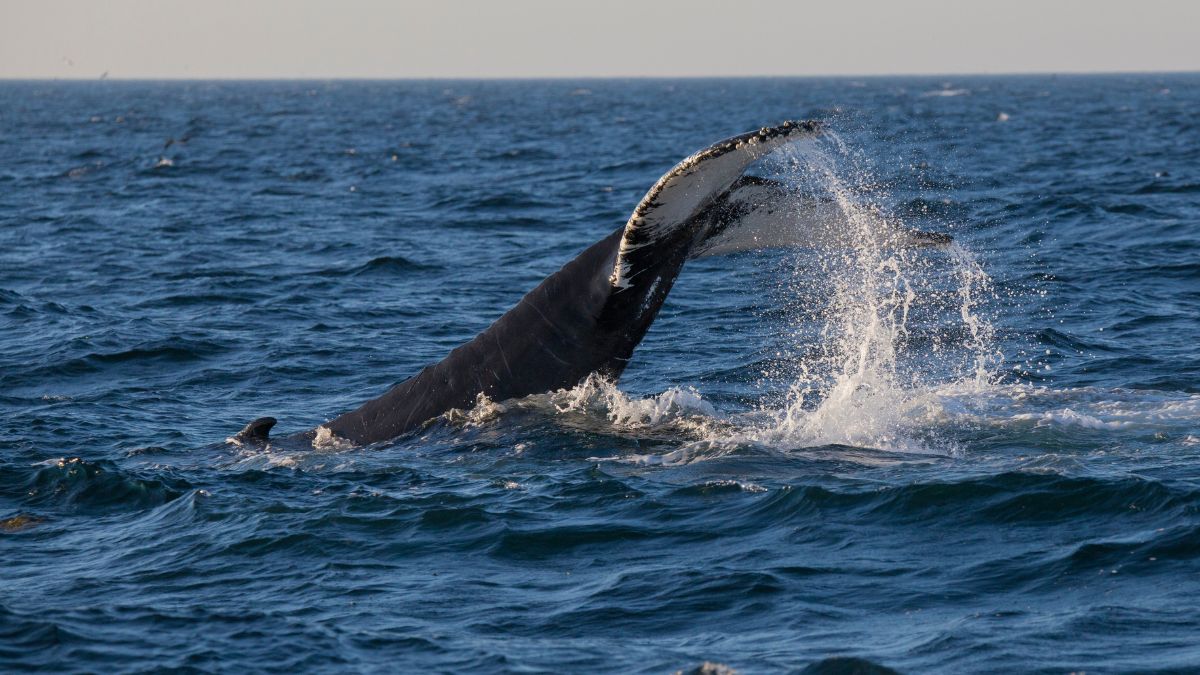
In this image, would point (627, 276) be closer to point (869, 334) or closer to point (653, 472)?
point (653, 472)

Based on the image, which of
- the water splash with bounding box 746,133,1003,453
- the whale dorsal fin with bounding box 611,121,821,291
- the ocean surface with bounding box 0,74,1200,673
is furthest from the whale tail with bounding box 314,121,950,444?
the water splash with bounding box 746,133,1003,453

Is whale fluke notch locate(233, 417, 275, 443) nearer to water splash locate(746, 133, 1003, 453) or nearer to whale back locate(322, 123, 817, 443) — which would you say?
whale back locate(322, 123, 817, 443)

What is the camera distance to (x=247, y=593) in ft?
26.8

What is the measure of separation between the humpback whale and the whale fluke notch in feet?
4.13

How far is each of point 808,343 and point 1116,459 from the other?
198 inches

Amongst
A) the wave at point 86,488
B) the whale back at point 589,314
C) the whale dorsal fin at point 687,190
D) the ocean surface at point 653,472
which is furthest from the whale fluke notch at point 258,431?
the whale dorsal fin at point 687,190

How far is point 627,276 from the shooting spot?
30.5 ft

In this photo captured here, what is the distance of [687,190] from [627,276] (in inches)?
27.7

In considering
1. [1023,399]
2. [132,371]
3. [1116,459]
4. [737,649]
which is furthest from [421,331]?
[737,649]

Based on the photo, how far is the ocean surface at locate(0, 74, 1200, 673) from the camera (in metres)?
7.41

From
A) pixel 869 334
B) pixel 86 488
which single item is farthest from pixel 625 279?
pixel 869 334

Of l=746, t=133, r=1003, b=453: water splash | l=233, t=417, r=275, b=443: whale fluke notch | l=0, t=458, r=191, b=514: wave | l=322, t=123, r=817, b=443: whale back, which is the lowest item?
l=0, t=458, r=191, b=514: wave

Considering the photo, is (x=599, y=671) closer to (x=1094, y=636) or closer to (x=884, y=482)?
(x=1094, y=636)

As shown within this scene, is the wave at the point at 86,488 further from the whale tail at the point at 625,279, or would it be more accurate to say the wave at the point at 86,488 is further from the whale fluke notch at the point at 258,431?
the whale tail at the point at 625,279
